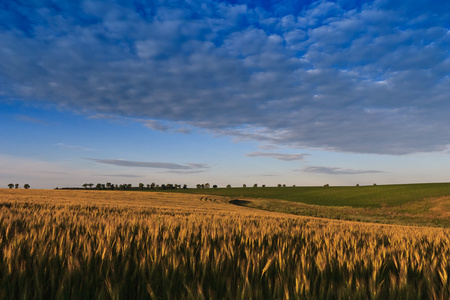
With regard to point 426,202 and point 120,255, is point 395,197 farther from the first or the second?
point 120,255

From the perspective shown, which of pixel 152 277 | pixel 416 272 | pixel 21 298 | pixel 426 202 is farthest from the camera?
pixel 426 202

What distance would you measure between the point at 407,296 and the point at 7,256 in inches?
117

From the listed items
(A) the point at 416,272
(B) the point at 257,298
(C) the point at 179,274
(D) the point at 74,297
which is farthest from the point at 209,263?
(A) the point at 416,272

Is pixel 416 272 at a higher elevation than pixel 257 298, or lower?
lower

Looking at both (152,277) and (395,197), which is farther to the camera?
(395,197)

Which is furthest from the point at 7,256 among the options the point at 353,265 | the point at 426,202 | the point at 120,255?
the point at 426,202

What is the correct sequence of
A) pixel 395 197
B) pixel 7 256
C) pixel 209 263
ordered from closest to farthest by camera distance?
pixel 7 256, pixel 209 263, pixel 395 197

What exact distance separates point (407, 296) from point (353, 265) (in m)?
0.83

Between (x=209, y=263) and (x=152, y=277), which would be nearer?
(x=152, y=277)

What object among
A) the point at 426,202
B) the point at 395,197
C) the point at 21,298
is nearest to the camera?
the point at 21,298

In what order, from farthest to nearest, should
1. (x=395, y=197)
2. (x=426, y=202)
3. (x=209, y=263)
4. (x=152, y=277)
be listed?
(x=395, y=197), (x=426, y=202), (x=209, y=263), (x=152, y=277)

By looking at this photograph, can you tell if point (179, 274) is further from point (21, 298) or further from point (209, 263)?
point (21, 298)

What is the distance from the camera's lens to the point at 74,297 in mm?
1698

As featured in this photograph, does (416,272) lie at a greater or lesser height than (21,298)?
lesser
